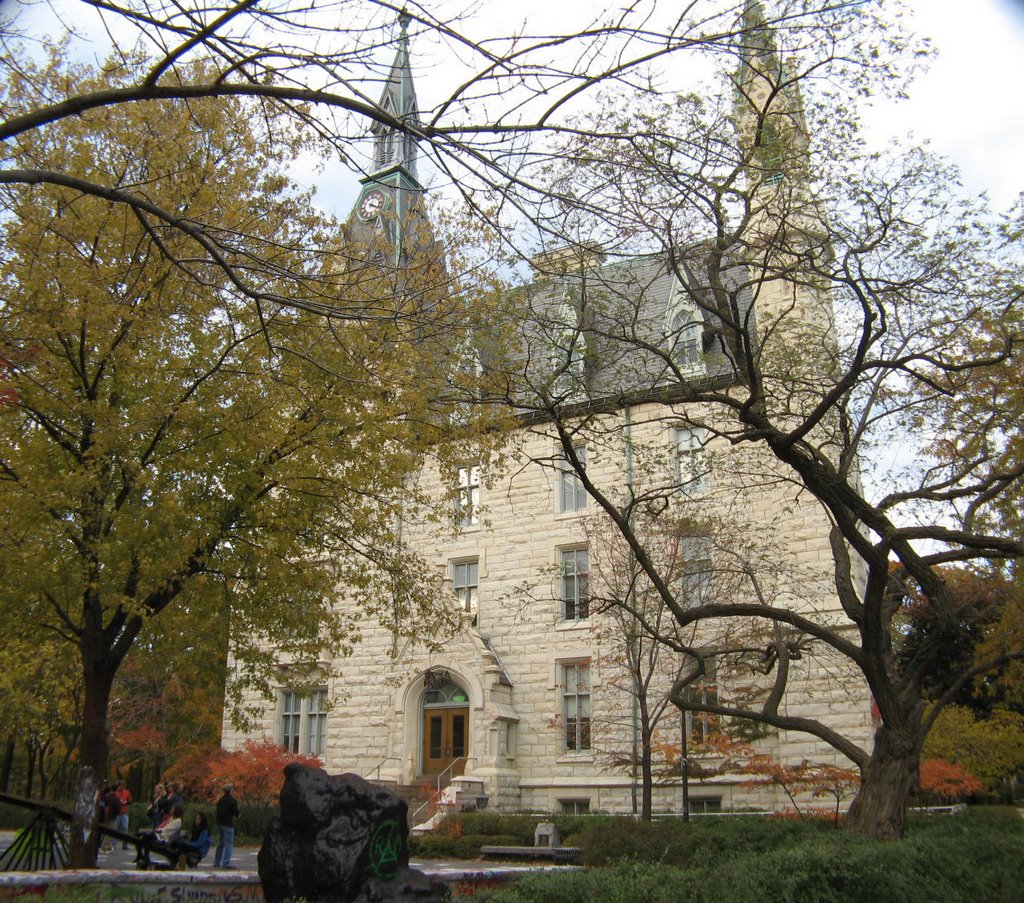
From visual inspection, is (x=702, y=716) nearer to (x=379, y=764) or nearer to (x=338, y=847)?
(x=379, y=764)

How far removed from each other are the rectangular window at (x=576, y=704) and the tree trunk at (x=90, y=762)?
1403 centimetres

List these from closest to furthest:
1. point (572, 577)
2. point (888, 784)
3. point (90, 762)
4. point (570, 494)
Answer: point (888, 784) < point (90, 762) < point (572, 577) < point (570, 494)

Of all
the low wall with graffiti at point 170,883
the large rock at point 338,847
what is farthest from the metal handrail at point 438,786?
the large rock at point 338,847

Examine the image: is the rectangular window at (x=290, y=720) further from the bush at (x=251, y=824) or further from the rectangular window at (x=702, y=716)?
the rectangular window at (x=702, y=716)

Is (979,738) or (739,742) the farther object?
(979,738)

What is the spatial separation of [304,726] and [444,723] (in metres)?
5.22

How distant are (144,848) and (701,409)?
16888 mm

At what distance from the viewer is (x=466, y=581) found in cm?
2803

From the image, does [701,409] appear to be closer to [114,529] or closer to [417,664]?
[417,664]

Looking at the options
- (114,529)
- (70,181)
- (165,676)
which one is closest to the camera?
(70,181)

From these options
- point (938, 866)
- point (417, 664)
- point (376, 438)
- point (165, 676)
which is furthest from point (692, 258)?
point (165, 676)

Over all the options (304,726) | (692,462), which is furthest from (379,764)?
(692,462)

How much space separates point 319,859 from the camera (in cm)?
981

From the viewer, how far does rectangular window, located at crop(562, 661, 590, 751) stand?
2472cm
